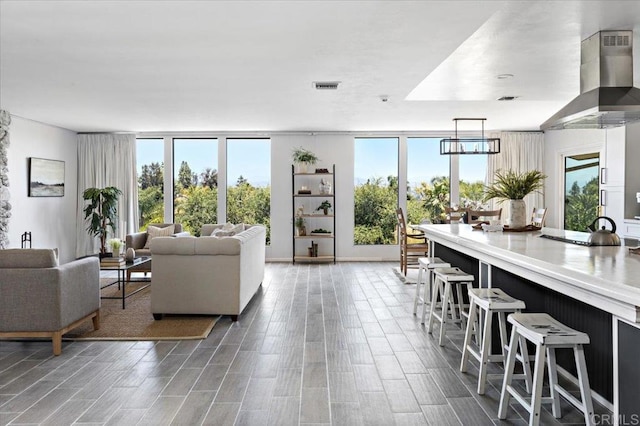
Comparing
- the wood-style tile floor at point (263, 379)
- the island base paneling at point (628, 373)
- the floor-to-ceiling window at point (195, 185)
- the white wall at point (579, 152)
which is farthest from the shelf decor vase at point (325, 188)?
the island base paneling at point (628, 373)

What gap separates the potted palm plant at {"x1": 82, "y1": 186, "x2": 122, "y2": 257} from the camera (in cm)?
851

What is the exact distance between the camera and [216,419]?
2.67 m

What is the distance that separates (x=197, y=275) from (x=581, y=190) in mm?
6701

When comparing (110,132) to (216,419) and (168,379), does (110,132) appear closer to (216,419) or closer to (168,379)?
(168,379)

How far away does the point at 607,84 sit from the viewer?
3.63m

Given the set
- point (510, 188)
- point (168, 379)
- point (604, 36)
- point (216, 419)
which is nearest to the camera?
point (216, 419)

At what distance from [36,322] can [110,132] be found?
6.27 meters

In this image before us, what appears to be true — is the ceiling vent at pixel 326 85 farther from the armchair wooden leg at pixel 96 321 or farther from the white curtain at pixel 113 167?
the white curtain at pixel 113 167

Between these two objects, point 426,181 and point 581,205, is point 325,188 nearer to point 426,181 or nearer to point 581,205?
point 426,181

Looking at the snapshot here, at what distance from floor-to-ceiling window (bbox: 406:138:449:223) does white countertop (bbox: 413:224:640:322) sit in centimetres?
547

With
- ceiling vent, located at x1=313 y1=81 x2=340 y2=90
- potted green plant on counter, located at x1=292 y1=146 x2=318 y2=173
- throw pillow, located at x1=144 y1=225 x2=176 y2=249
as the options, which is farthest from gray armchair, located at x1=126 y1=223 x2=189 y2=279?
ceiling vent, located at x1=313 y1=81 x2=340 y2=90

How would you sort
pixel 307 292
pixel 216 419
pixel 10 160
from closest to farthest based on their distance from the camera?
pixel 216 419
pixel 307 292
pixel 10 160

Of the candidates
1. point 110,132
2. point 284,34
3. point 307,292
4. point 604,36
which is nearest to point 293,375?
point 284,34

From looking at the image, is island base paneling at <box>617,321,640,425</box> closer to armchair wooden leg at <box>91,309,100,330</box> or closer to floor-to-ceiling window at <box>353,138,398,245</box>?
armchair wooden leg at <box>91,309,100,330</box>
